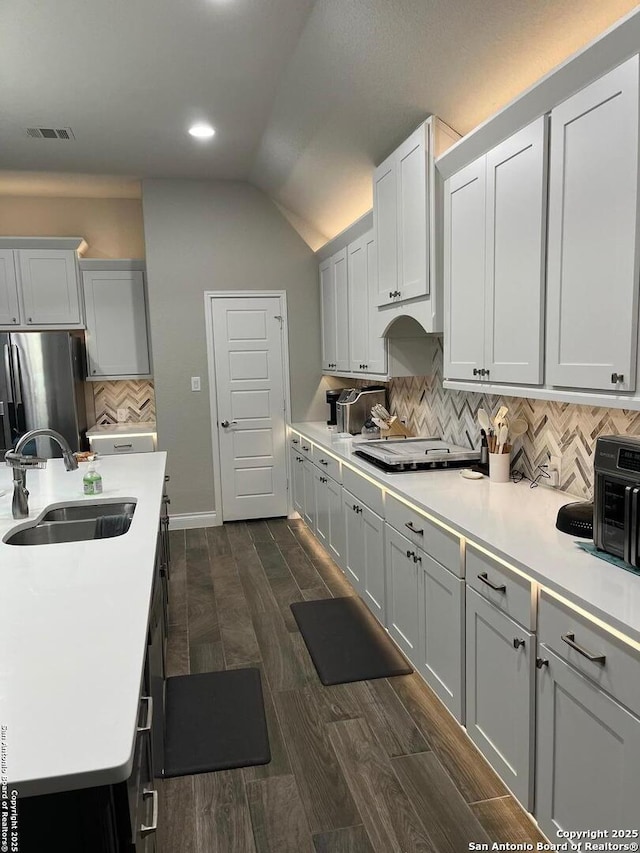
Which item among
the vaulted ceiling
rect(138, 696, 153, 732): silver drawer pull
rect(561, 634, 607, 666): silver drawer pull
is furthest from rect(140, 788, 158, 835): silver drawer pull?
the vaulted ceiling

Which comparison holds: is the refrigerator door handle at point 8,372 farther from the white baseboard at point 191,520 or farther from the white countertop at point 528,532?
the white countertop at point 528,532

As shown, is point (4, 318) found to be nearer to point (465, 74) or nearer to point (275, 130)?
point (275, 130)

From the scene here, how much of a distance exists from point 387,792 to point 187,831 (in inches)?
27.2

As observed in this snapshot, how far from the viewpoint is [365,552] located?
3.33 m

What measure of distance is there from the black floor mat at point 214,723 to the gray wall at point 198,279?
2.71m

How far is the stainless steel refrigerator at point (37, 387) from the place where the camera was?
482 centimetres

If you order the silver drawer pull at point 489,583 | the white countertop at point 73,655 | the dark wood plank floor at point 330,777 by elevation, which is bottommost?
the dark wood plank floor at point 330,777

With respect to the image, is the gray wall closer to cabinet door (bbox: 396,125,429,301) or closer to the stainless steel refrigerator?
the stainless steel refrigerator

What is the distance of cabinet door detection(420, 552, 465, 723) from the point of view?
2176 mm

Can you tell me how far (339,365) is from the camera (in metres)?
4.99

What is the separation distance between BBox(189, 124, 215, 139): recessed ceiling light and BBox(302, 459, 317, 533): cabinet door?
2491mm

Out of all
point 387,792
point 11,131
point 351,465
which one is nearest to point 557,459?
point 351,465

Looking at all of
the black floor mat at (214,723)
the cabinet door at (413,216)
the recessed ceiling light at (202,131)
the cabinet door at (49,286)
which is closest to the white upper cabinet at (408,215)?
the cabinet door at (413,216)

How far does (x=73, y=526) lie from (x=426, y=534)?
4.87 ft
